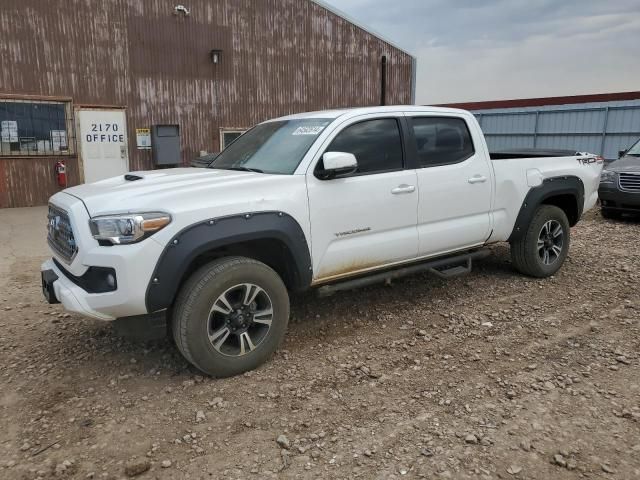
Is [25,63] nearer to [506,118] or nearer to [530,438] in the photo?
[530,438]

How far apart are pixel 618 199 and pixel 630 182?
0.36 meters

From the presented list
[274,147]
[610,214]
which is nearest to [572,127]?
[610,214]

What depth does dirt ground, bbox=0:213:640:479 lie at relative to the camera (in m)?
2.63

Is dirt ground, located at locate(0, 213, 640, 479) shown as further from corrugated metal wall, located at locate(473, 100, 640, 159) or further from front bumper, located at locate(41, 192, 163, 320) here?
corrugated metal wall, located at locate(473, 100, 640, 159)

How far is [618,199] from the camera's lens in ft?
31.2

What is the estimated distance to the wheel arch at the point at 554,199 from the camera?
527 centimetres

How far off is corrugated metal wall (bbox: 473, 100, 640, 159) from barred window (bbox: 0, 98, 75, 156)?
16.0 m

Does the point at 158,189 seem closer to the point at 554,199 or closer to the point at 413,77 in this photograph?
the point at 554,199

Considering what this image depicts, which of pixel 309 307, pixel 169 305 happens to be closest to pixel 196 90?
pixel 309 307

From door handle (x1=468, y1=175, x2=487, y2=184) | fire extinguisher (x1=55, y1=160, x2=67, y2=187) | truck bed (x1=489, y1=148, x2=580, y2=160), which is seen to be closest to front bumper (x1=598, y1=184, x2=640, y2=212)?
truck bed (x1=489, y1=148, x2=580, y2=160)

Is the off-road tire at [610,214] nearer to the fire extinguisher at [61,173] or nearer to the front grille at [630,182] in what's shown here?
the front grille at [630,182]

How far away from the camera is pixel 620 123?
1661 centimetres

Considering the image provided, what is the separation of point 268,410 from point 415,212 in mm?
2094

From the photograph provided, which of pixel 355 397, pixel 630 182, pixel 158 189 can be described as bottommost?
pixel 355 397
